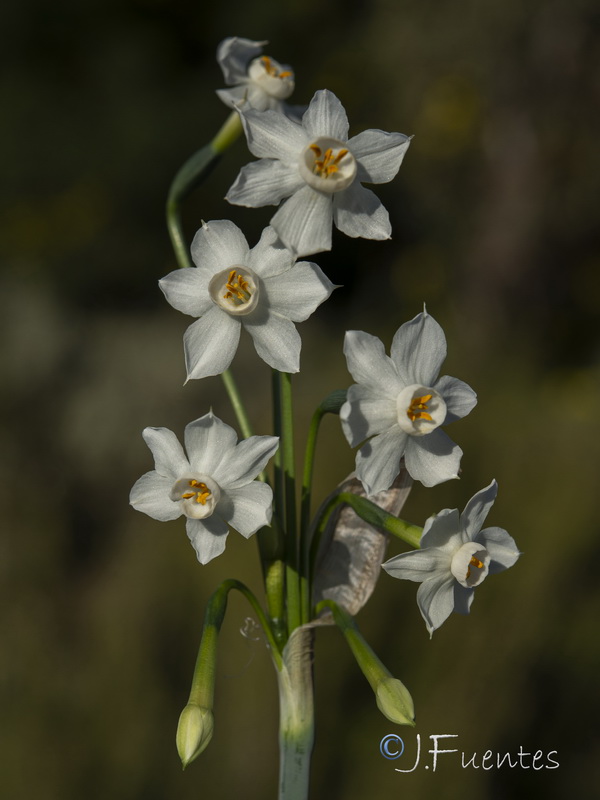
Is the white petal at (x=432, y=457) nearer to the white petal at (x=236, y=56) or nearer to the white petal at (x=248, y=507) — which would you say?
the white petal at (x=248, y=507)

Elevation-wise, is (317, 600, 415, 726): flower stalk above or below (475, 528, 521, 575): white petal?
below

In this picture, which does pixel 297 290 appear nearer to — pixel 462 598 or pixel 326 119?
pixel 326 119

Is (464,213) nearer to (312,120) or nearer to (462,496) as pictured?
(462,496)

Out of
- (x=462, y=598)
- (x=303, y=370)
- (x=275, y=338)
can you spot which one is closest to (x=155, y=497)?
(x=275, y=338)

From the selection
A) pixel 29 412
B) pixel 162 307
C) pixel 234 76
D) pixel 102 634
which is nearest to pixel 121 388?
pixel 29 412

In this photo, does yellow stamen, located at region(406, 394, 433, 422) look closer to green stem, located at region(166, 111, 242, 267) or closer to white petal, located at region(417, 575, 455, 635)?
white petal, located at region(417, 575, 455, 635)

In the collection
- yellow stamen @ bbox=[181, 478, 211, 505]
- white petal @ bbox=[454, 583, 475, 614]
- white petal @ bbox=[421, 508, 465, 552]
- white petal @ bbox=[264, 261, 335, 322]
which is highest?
white petal @ bbox=[264, 261, 335, 322]

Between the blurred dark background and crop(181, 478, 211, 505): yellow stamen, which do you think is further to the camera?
the blurred dark background

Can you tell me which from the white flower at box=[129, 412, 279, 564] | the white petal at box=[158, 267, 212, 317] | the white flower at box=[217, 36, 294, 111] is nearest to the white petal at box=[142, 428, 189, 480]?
the white flower at box=[129, 412, 279, 564]
